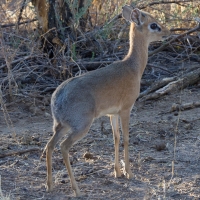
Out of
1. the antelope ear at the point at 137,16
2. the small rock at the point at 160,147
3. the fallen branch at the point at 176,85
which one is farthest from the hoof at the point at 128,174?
the fallen branch at the point at 176,85

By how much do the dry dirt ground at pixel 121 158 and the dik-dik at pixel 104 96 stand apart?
0.78ft

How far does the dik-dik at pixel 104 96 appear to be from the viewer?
16.1ft

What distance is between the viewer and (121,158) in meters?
6.07

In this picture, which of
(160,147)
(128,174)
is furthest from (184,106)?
(128,174)

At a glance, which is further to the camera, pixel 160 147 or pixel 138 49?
pixel 160 147

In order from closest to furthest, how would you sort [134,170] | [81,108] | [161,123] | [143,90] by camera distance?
[81,108], [134,170], [161,123], [143,90]

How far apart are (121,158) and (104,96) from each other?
1062 millimetres

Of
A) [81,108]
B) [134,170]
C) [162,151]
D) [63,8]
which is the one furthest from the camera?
[63,8]

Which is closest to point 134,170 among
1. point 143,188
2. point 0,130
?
point 143,188

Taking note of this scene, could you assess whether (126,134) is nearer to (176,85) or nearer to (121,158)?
(121,158)

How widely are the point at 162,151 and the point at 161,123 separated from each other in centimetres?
98

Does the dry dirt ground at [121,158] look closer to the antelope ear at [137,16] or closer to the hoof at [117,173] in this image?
the hoof at [117,173]

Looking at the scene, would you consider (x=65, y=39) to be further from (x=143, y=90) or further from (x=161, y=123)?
(x=161, y=123)

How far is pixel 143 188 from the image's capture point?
5113mm
